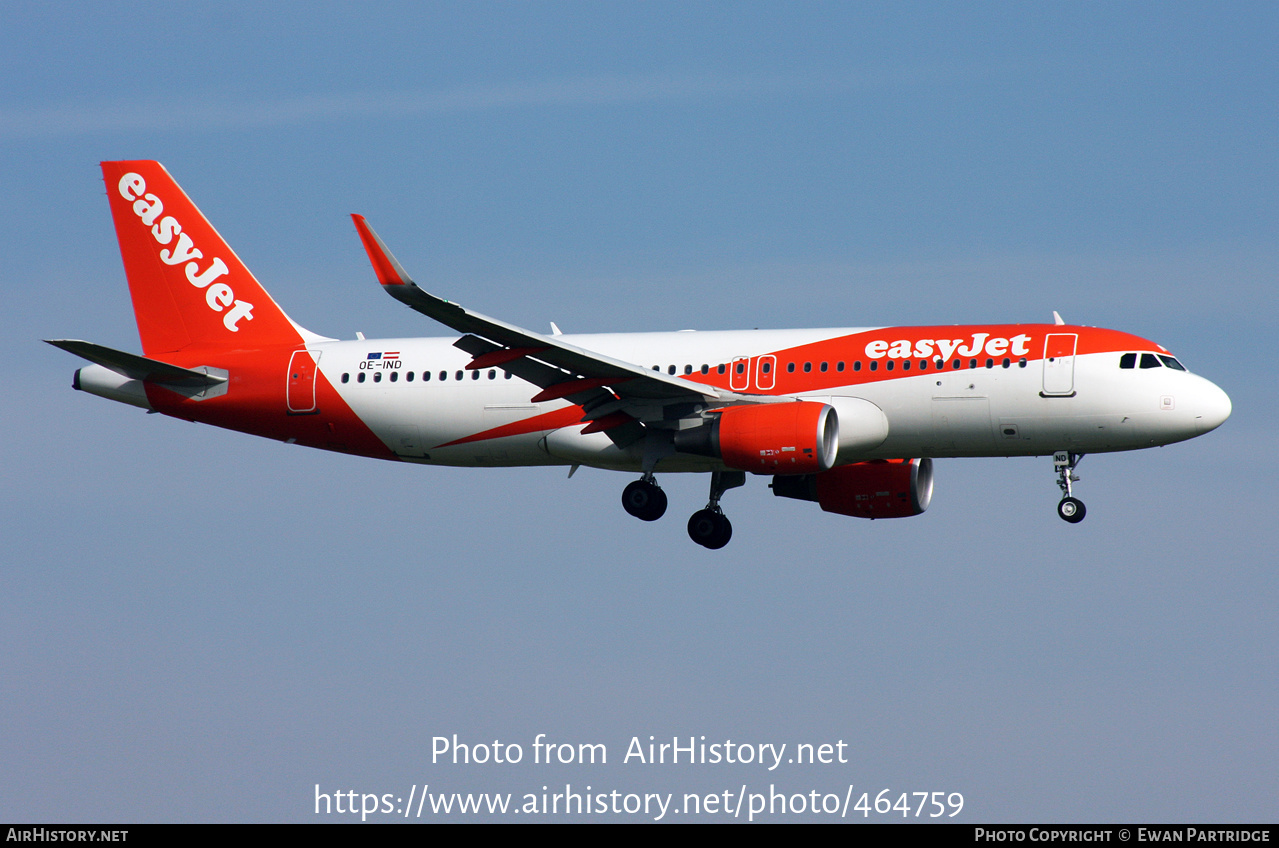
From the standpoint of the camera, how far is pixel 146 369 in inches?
1695

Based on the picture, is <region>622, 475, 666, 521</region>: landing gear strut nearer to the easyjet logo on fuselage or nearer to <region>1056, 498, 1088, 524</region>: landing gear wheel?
the easyjet logo on fuselage

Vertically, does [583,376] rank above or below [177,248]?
below

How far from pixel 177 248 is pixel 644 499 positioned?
1534 cm

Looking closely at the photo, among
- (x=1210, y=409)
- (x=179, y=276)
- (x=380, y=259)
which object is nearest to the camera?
(x=380, y=259)

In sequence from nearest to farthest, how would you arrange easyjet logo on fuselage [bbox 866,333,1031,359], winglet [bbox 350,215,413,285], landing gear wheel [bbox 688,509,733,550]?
winglet [bbox 350,215,413,285]
easyjet logo on fuselage [bbox 866,333,1031,359]
landing gear wheel [bbox 688,509,733,550]

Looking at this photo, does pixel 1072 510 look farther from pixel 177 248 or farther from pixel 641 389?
pixel 177 248

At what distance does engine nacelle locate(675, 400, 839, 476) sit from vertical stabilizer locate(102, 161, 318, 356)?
520 inches

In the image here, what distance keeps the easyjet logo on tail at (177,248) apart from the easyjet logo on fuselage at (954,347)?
A: 17.8 m

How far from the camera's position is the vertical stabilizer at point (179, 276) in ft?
148

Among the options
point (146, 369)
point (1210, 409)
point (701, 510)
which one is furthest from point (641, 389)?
point (146, 369)

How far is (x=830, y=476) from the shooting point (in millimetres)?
44250

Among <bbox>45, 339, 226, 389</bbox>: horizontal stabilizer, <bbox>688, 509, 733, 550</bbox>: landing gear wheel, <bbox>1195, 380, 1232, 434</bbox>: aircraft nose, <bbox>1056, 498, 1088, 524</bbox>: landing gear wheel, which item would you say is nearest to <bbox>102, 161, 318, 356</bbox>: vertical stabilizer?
<bbox>45, 339, 226, 389</bbox>: horizontal stabilizer

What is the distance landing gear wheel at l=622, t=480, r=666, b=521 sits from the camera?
41.3 metres

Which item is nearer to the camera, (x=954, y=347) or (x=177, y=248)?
(x=954, y=347)
